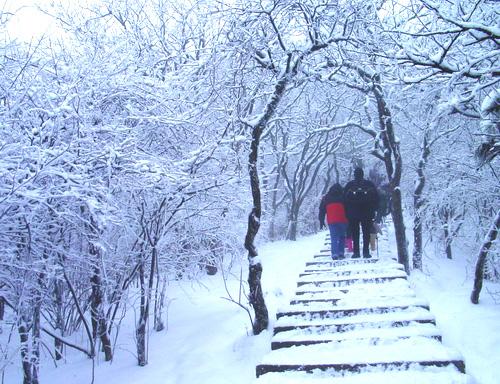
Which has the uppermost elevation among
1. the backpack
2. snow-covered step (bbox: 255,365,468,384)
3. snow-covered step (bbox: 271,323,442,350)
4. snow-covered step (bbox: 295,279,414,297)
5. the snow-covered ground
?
the backpack

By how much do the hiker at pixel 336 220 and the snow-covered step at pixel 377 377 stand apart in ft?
14.9

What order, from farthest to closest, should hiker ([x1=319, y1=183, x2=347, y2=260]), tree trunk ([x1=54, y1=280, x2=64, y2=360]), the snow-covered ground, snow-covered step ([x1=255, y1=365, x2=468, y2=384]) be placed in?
hiker ([x1=319, y1=183, x2=347, y2=260]) → tree trunk ([x1=54, y1=280, x2=64, y2=360]) → the snow-covered ground → snow-covered step ([x1=255, y1=365, x2=468, y2=384])

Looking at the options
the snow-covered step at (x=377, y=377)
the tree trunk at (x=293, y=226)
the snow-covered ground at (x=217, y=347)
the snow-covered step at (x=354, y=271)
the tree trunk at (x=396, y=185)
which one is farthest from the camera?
the tree trunk at (x=293, y=226)

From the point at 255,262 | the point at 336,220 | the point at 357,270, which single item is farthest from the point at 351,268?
the point at 255,262

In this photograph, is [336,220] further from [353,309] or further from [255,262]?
[353,309]

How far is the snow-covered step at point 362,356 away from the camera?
399 centimetres

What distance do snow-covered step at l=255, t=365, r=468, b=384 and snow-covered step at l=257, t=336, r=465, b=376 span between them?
54 millimetres

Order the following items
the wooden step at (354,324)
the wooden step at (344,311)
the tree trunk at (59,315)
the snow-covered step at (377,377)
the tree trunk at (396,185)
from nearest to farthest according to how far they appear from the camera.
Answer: the snow-covered step at (377,377) → the wooden step at (354,324) → the wooden step at (344,311) → the tree trunk at (59,315) → the tree trunk at (396,185)

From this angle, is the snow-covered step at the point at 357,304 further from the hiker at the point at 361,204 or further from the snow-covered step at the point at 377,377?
the hiker at the point at 361,204

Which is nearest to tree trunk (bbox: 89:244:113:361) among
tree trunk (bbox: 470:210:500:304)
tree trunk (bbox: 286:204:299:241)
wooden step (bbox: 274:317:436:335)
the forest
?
the forest

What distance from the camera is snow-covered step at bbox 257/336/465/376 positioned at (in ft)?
13.1

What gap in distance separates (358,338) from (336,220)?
3984mm

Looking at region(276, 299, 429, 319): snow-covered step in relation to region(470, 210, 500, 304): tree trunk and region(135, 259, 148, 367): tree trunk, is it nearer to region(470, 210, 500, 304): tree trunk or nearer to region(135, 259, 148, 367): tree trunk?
region(135, 259, 148, 367): tree trunk

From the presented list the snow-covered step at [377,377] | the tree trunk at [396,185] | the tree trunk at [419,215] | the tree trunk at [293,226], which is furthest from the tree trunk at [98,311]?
the tree trunk at [293,226]
